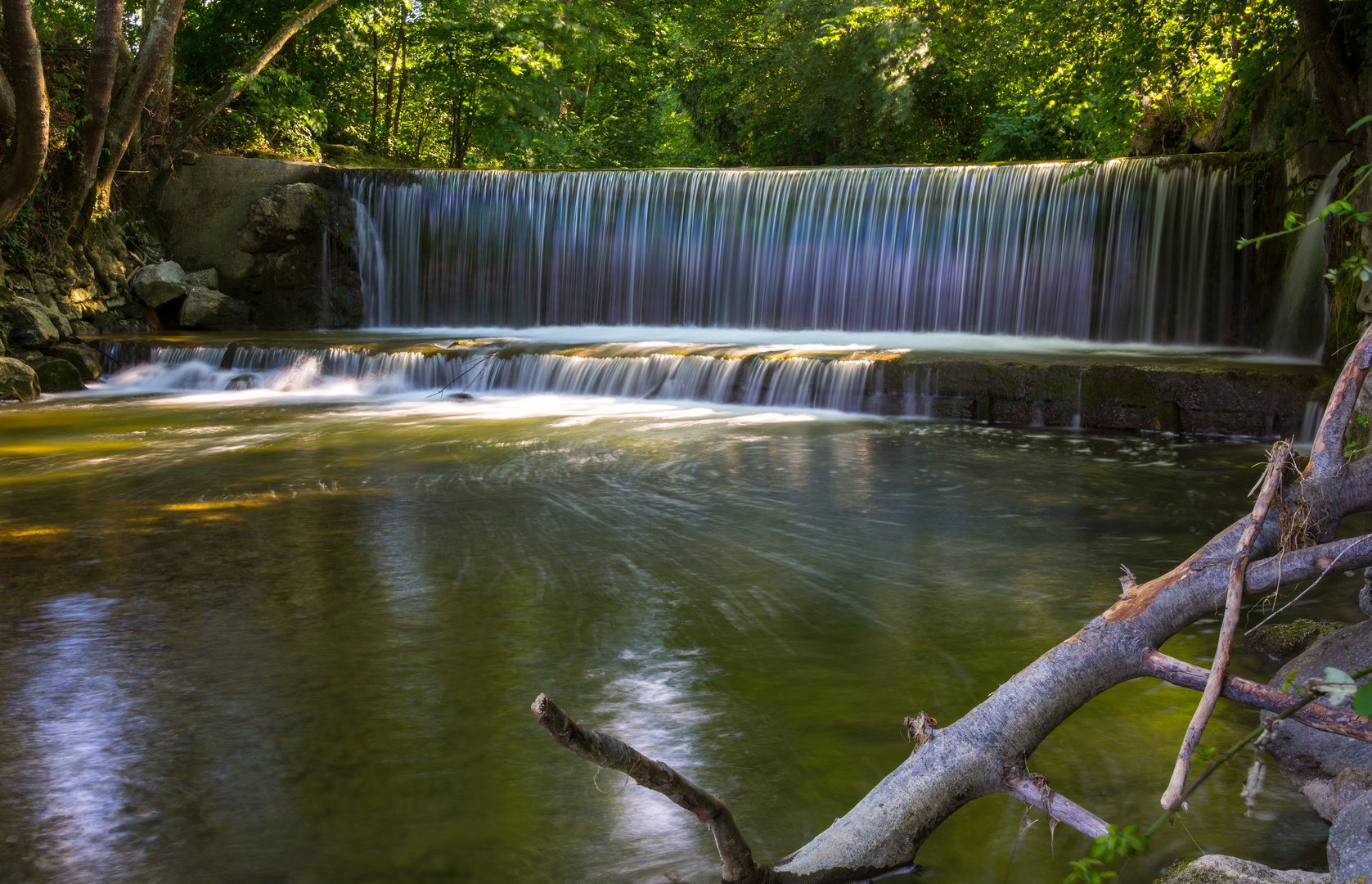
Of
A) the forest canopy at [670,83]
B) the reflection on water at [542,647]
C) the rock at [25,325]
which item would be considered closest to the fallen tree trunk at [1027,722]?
the reflection on water at [542,647]

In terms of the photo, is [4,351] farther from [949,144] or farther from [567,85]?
[949,144]

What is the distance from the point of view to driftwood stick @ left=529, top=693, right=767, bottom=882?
1.47m

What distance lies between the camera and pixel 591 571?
199 inches

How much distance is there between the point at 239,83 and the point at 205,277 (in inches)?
114

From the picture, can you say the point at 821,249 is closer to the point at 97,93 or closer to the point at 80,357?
the point at 97,93

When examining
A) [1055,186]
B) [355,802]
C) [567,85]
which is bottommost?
[355,802]

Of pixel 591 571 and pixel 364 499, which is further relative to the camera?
pixel 364 499

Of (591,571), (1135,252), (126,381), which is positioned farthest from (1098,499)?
(126,381)

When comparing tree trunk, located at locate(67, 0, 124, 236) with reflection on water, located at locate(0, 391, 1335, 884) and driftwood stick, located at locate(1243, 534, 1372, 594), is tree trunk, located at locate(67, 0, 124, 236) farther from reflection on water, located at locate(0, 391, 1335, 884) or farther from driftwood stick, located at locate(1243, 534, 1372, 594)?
driftwood stick, located at locate(1243, 534, 1372, 594)

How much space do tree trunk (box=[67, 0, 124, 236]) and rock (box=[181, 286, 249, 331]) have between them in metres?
1.68

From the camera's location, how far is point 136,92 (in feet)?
44.7

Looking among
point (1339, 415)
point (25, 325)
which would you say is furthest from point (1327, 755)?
point (25, 325)

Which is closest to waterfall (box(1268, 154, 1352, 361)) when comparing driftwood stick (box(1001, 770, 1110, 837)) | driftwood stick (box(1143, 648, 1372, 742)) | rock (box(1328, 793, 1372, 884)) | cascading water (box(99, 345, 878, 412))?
cascading water (box(99, 345, 878, 412))

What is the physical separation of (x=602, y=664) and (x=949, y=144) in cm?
1803
